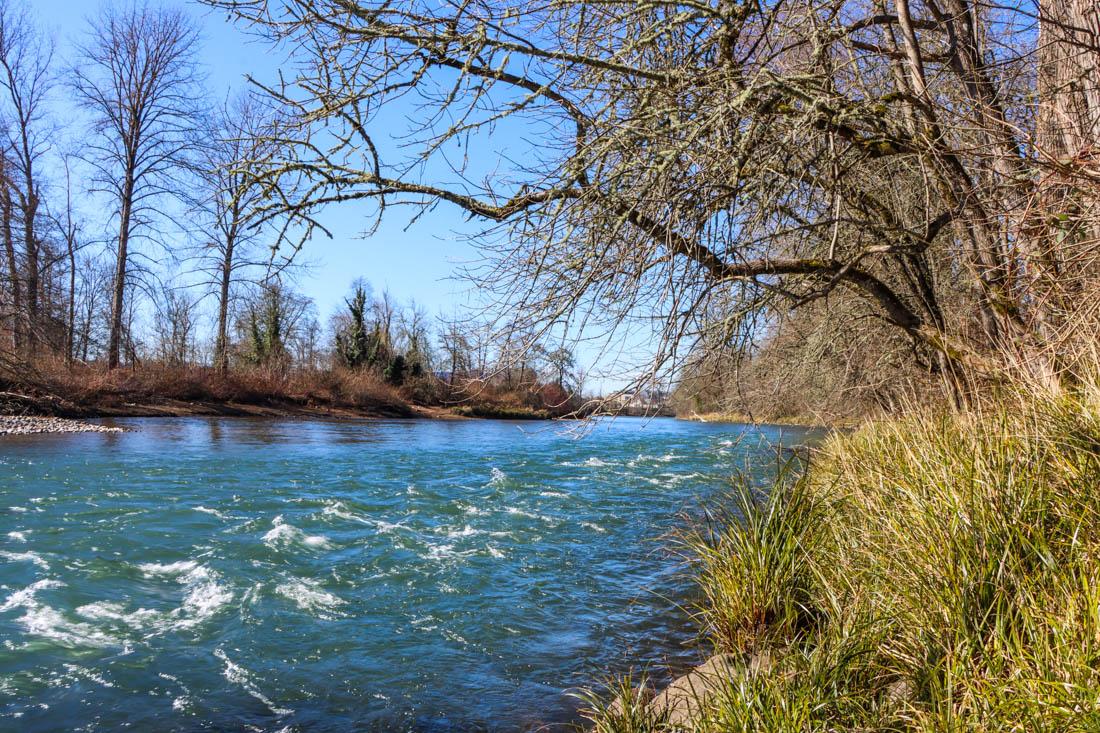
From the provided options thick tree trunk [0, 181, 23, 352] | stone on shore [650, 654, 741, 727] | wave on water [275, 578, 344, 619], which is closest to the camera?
stone on shore [650, 654, 741, 727]

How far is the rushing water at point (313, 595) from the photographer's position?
13.0 feet

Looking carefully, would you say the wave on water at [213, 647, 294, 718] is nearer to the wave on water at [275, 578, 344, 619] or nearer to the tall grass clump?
the wave on water at [275, 578, 344, 619]

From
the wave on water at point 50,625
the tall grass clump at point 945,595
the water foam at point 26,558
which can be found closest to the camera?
the tall grass clump at point 945,595

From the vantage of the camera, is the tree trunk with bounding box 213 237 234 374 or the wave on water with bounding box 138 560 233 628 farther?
the tree trunk with bounding box 213 237 234 374

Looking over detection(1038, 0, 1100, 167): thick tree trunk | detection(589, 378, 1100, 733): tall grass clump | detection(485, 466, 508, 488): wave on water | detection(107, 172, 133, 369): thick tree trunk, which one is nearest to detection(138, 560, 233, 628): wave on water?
detection(589, 378, 1100, 733): tall grass clump

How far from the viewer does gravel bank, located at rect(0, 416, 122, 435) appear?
1524 centimetres

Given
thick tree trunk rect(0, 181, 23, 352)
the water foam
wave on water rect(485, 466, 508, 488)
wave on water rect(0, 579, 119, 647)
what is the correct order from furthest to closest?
thick tree trunk rect(0, 181, 23, 352)
wave on water rect(485, 466, 508, 488)
the water foam
wave on water rect(0, 579, 119, 647)

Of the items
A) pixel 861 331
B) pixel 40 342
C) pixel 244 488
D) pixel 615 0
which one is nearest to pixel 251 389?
pixel 40 342

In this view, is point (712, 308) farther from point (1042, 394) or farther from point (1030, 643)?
point (1030, 643)

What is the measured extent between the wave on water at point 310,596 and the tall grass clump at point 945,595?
126 inches

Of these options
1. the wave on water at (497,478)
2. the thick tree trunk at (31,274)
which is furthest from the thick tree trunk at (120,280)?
the wave on water at (497,478)

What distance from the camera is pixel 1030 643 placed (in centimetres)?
259

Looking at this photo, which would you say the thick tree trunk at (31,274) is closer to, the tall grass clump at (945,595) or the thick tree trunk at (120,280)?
the thick tree trunk at (120,280)

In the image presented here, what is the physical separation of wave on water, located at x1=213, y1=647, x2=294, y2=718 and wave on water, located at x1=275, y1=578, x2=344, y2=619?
3.07 ft
